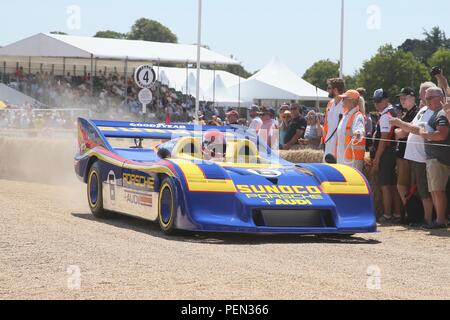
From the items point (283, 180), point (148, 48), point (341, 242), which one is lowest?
point (341, 242)

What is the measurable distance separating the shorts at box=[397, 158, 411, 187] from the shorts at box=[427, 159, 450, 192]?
842mm

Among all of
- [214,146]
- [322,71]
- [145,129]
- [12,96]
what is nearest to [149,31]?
[322,71]

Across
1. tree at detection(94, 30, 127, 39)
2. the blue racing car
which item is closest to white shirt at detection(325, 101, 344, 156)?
the blue racing car

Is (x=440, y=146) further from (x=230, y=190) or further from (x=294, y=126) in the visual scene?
(x=294, y=126)

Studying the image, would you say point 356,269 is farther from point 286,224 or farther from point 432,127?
point 432,127

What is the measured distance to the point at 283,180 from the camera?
1099cm

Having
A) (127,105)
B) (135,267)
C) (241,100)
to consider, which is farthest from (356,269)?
(241,100)

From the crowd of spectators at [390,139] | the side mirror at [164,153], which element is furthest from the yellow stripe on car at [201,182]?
the crowd of spectators at [390,139]

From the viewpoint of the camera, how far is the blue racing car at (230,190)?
10305 millimetres

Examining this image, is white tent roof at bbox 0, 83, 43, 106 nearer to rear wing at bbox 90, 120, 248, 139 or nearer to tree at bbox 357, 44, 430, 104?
rear wing at bbox 90, 120, 248, 139

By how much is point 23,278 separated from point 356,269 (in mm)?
2892

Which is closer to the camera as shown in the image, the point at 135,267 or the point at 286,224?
the point at 135,267

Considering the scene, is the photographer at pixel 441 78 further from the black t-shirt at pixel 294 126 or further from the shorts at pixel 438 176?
the black t-shirt at pixel 294 126

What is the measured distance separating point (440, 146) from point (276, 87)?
3153 centimetres
